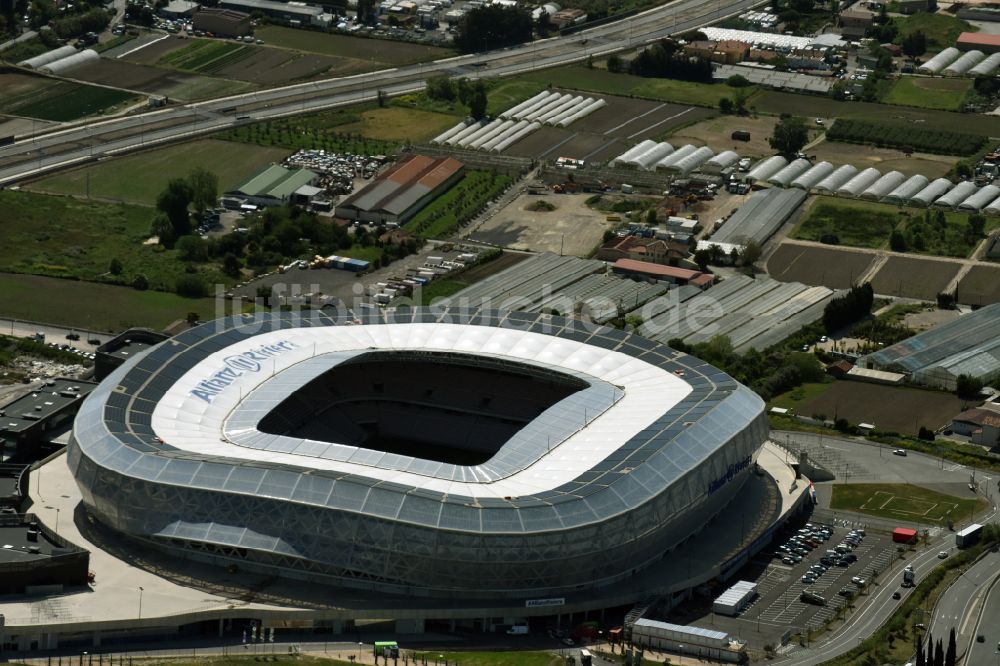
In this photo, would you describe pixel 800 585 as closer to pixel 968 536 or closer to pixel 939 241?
pixel 968 536

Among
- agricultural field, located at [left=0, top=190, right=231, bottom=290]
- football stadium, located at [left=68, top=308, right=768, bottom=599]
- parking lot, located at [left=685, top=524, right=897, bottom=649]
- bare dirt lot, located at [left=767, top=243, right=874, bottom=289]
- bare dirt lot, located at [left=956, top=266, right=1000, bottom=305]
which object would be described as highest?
football stadium, located at [left=68, top=308, right=768, bottom=599]

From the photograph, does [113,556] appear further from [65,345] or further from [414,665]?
[65,345]

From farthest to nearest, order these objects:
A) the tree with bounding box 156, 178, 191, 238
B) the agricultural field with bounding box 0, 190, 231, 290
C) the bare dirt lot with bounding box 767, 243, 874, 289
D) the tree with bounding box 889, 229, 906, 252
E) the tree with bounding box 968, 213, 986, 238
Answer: the tree with bounding box 968, 213, 986, 238 → the tree with bounding box 889, 229, 906, 252 → the tree with bounding box 156, 178, 191, 238 → the bare dirt lot with bounding box 767, 243, 874, 289 → the agricultural field with bounding box 0, 190, 231, 290

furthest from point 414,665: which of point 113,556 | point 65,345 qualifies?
point 65,345

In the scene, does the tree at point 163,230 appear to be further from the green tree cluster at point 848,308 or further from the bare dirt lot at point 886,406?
the bare dirt lot at point 886,406

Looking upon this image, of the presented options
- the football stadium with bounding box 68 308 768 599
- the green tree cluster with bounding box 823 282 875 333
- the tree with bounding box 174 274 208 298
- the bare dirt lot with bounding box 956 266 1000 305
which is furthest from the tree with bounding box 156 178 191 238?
the bare dirt lot with bounding box 956 266 1000 305

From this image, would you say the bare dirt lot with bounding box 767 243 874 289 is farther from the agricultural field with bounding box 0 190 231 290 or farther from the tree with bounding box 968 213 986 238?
the agricultural field with bounding box 0 190 231 290
